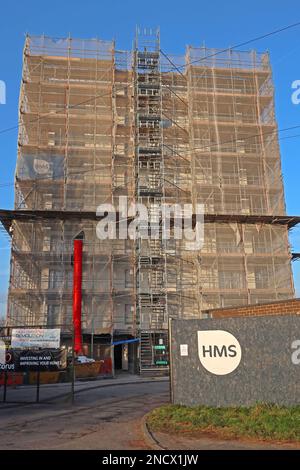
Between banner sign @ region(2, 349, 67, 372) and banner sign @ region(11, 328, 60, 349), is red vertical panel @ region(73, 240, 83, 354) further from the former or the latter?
banner sign @ region(11, 328, 60, 349)

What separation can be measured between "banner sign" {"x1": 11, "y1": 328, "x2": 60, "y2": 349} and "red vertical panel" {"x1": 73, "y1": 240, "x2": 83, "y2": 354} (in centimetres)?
1199

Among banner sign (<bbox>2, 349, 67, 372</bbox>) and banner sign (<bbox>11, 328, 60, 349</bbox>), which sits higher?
banner sign (<bbox>11, 328, 60, 349</bbox>)

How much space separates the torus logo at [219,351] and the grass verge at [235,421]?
914mm

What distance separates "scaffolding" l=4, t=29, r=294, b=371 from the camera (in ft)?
95.1

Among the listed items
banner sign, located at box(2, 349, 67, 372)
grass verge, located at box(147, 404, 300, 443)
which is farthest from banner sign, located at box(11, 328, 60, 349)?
grass verge, located at box(147, 404, 300, 443)

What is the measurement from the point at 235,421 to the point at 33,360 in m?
8.04

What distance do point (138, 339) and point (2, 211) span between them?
11.8 meters

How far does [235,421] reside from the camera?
344 inches

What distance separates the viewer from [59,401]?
14.8 m

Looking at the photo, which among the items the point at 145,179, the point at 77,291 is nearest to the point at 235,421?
the point at 77,291

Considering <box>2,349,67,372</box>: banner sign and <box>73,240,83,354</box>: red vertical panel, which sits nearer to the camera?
<box>2,349,67,372</box>: banner sign

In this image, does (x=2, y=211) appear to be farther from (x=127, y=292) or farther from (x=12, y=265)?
(x=127, y=292)

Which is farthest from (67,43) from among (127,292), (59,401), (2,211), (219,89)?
(59,401)

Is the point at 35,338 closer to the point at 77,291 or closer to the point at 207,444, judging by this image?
the point at 207,444
